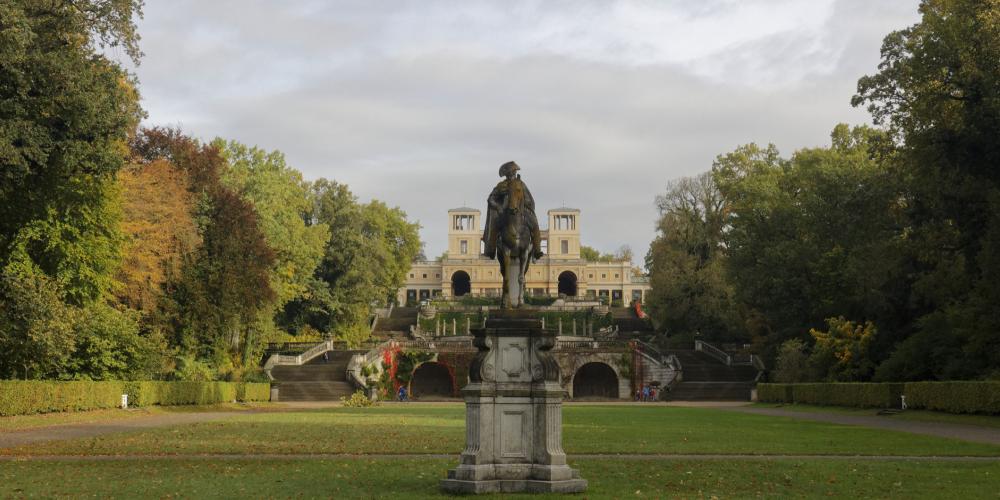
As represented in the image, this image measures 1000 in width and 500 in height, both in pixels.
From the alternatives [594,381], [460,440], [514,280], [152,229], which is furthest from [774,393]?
[514,280]

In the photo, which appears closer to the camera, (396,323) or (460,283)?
(396,323)

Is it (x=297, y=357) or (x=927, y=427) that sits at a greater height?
(x=297, y=357)

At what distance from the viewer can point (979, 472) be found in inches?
564

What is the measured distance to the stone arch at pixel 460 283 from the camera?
13325 centimetres

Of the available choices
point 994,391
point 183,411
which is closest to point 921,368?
point 994,391

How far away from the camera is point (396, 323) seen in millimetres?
96250

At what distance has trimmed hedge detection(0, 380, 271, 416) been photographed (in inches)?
1133

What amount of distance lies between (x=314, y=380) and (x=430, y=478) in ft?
156

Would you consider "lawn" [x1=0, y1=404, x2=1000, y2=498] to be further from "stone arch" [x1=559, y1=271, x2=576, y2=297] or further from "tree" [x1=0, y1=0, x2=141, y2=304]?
"stone arch" [x1=559, y1=271, x2=576, y2=297]

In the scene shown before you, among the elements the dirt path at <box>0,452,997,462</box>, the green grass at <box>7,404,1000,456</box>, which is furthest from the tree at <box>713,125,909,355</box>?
the dirt path at <box>0,452,997,462</box>

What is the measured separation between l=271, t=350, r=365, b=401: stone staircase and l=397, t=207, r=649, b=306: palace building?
60.2m

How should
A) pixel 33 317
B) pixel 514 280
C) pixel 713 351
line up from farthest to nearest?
pixel 713 351
pixel 33 317
pixel 514 280

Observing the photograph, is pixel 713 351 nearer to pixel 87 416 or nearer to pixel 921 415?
pixel 921 415

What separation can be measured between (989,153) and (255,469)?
22.0 m
